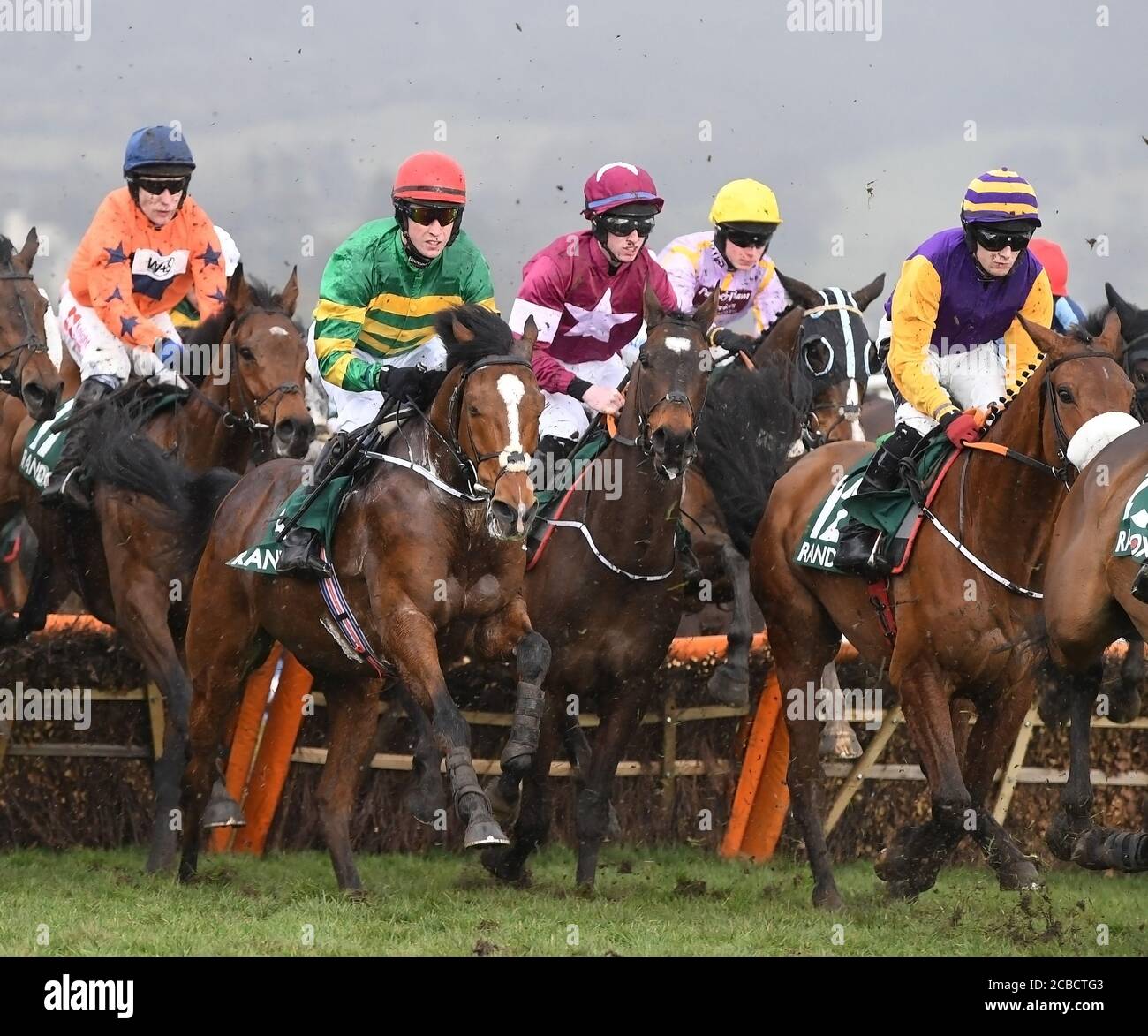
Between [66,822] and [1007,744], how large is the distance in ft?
14.4

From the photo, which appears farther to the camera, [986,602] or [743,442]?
[743,442]

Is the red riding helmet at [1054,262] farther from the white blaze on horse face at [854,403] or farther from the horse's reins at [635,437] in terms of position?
the horse's reins at [635,437]

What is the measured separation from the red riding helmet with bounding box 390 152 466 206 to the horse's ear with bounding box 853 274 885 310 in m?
2.71

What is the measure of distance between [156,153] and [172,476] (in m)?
1.51

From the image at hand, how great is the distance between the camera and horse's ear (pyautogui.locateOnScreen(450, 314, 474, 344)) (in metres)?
7.25

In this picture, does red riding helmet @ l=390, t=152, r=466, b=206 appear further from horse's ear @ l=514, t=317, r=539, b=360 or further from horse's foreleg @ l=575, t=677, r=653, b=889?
horse's foreleg @ l=575, t=677, r=653, b=889

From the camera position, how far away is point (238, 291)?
351 inches

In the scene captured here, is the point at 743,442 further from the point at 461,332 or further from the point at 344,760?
the point at 344,760

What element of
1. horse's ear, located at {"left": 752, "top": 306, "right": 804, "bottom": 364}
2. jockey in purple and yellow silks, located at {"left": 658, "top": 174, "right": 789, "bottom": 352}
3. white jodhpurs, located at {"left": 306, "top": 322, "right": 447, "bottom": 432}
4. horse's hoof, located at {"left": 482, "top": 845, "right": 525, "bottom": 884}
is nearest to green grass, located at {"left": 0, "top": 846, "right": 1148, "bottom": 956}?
horse's hoof, located at {"left": 482, "top": 845, "right": 525, "bottom": 884}

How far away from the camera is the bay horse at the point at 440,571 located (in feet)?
22.5

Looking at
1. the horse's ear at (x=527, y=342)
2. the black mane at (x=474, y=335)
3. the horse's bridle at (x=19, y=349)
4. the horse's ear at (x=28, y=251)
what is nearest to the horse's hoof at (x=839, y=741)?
the horse's ear at (x=527, y=342)

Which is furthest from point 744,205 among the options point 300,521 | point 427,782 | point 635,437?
point 427,782
